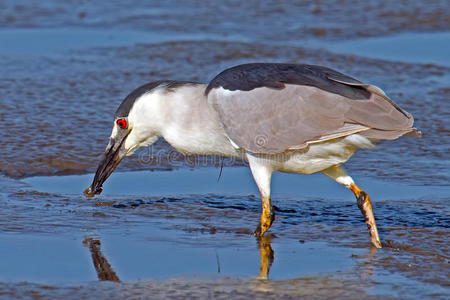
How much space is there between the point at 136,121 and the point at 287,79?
1.17 meters

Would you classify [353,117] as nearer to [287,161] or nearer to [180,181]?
[287,161]

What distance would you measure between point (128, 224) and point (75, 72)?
4.34 m

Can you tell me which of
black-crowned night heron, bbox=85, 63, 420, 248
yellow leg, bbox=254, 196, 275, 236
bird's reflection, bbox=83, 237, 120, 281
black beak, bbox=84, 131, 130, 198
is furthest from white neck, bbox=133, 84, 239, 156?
bird's reflection, bbox=83, 237, 120, 281

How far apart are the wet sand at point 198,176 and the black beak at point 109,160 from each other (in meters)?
0.16

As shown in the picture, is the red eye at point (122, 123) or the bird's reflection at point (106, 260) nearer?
the bird's reflection at point (106, 260)

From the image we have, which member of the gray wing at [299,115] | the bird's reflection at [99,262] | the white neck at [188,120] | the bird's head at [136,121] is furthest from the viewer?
the bird's head at [136,121]

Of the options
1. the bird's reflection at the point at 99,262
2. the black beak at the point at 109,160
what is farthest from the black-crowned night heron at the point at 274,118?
the bird's reflection at the point at 99,262

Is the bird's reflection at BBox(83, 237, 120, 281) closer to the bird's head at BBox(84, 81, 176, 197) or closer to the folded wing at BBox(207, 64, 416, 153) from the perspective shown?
the bird's head at BBox(84, 81, 176, 197)

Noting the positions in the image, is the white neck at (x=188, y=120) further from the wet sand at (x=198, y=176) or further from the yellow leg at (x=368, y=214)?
the yellow leg at (x=368, y=214)

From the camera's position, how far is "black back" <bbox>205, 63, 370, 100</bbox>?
19.0 feet

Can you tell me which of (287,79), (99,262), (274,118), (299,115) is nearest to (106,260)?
(99,262)

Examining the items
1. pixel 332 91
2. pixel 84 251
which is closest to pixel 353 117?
pixel 332 91

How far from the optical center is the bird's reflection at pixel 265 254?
5297 millimetres

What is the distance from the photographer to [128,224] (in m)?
6.15
